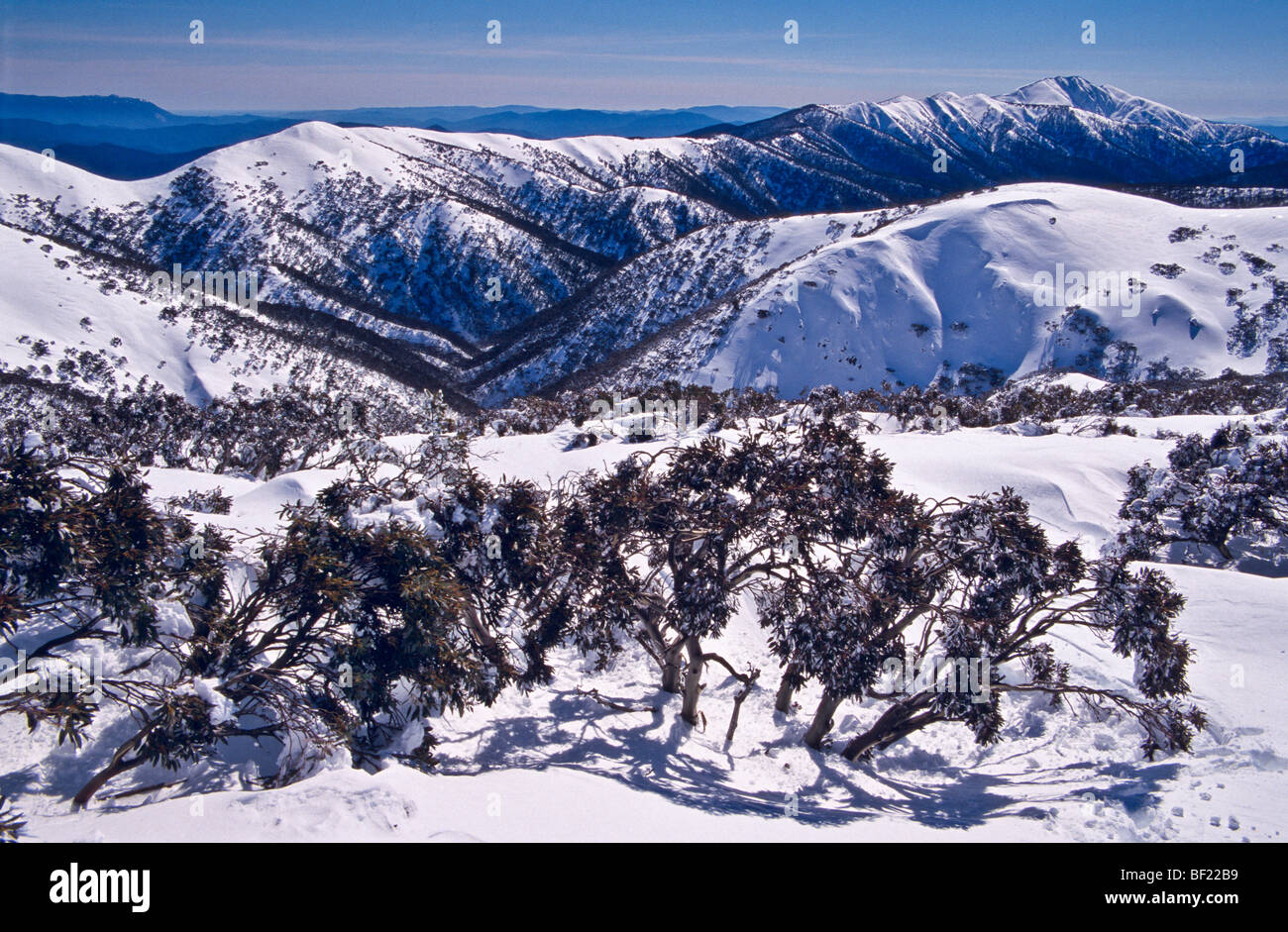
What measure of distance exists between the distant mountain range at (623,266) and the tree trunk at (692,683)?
5142cm

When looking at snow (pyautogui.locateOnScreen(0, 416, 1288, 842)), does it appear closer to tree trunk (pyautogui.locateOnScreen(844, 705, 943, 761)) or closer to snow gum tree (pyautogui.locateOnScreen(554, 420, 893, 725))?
tree trunk (pyautogui.locateOnScreen(844, 705, 943, 761))

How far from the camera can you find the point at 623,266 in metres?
108

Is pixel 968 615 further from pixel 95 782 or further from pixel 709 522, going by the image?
pixel 95 782

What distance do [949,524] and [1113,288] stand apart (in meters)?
69.0

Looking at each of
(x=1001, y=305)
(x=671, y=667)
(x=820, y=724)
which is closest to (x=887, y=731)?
(x=820, y=724)

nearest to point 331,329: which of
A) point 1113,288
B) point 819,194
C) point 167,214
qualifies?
point 167,214

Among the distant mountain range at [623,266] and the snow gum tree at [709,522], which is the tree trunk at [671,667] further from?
the distant mountain range at [623,266]

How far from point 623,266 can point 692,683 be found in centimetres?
10281

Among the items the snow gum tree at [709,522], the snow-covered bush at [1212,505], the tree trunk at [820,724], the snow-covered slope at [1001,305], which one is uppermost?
the snow-covered slope at [1001,305]

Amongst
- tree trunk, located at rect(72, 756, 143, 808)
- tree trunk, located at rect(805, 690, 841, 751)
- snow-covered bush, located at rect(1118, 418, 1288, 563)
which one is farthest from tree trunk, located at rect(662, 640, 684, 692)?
snow-covered bush, located at rect(1118, 418, 1288, 563)

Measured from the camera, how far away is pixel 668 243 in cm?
10831

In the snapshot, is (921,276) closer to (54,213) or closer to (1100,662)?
(1100,662)

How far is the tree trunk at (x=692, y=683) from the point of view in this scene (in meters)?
10.6

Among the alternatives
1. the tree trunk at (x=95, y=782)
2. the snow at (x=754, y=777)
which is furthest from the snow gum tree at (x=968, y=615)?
the tree trunk at (x=95, y=782)
